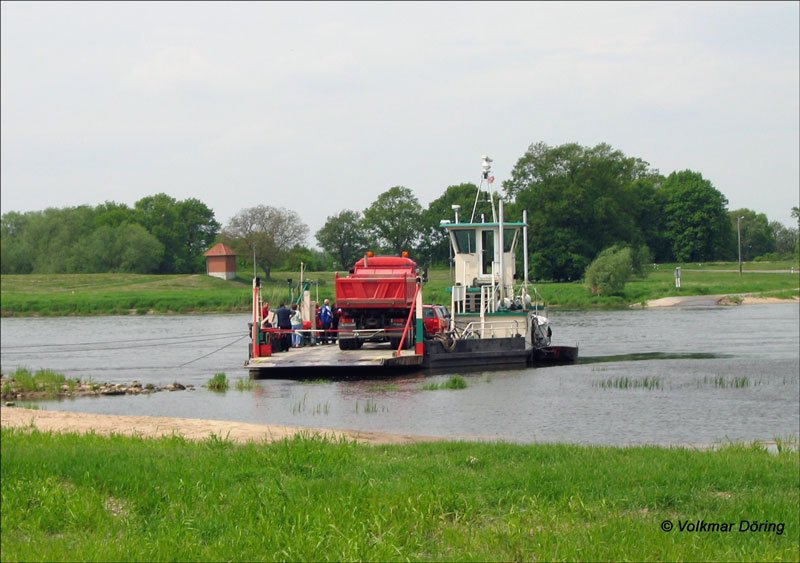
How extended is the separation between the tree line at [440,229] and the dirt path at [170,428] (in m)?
2.76

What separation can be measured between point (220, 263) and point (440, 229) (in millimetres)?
12594

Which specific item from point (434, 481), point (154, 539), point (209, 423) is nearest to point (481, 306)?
point (209, 423)

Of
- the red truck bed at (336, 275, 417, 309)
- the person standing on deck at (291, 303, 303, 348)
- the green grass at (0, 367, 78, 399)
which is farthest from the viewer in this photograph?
the person standing on deck at (291, 303, 303, 348)

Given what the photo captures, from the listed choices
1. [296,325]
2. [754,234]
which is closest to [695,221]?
[754,234]

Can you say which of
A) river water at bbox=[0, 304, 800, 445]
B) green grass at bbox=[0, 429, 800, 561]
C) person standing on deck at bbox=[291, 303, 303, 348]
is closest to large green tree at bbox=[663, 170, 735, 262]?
river water at bbox=[0, 304, 800, 445]

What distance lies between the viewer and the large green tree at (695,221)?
118m

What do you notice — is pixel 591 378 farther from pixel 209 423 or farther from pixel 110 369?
pixel 110 369

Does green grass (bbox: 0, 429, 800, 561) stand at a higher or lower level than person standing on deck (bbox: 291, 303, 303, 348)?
lower

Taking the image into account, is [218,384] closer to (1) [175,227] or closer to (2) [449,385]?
(2) [449,385]

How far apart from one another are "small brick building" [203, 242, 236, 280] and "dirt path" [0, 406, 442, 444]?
933 inches

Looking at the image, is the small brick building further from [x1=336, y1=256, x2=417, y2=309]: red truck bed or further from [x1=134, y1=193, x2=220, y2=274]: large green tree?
[x1=336, y1=256, x2=417, y2=309]: red truck bed

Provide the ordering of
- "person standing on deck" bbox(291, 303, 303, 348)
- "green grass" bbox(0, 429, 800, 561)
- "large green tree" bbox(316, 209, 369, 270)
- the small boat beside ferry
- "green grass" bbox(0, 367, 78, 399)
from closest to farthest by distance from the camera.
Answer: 1. "green grass" bbox(0, 429, 800, 561)
2. "green grass" bbox(0, 367, 78, 399)
3. the small boat beside ferry
4. "person standing on deck" bbox(291, 303, 303, 348)
5. "large green tree" bbox(316, 209, 369, 270)

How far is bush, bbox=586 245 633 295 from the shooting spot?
250 feet

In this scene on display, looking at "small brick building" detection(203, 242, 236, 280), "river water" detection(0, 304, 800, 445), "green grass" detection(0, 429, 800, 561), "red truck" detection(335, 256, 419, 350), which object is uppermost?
"small brick building" detection(203, 242, 236, 280)
